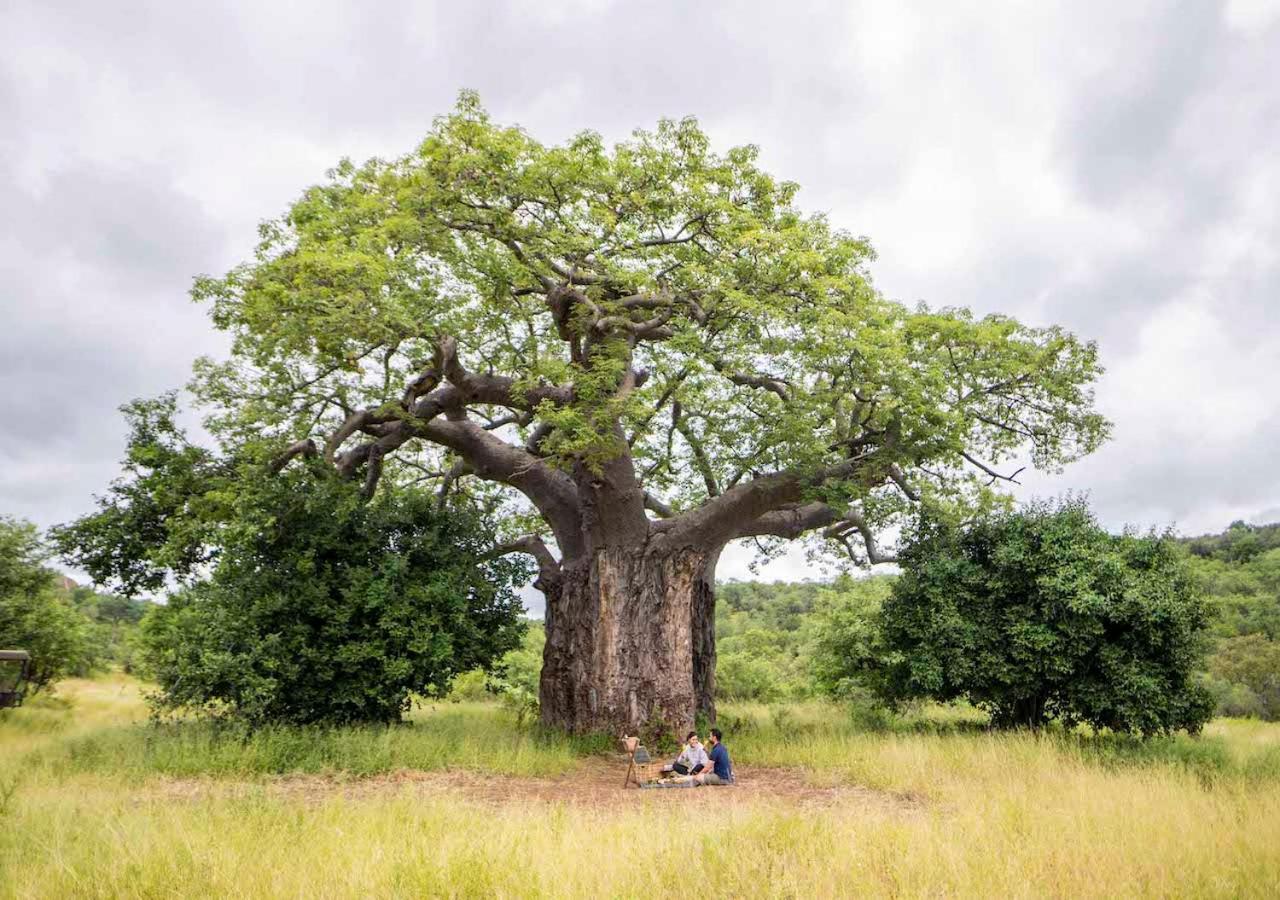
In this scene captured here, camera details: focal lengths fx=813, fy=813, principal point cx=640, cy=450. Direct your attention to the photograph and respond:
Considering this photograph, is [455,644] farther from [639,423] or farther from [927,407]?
[927,407]

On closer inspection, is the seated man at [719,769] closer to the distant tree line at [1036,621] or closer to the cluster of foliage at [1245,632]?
the distant tree line at [1036,621]

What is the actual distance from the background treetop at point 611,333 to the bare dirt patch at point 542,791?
14.3 feet

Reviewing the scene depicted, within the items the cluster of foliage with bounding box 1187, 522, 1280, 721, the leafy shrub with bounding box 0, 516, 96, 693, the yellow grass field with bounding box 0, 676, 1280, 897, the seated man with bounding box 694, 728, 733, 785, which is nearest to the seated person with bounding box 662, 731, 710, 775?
→ the seated man with bounding box 694, 728, 733, 785

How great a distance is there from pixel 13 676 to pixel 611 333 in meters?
17.4

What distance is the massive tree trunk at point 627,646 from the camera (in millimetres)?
13750

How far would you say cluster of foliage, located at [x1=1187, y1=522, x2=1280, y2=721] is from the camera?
24.9 m

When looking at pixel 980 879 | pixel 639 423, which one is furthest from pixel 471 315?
pixel 980 879

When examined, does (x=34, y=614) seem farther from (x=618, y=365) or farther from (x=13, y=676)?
(x=618, y=365)

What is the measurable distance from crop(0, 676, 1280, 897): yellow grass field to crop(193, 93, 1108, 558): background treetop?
14.9 ft

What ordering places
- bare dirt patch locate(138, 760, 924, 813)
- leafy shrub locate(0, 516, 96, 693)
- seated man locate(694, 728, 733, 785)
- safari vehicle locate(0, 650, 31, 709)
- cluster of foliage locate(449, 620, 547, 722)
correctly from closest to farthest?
bare dirt patch locate(138, 760, 924, 813) < seated man locate(694, 728, 733, 785) < safari vehicle locate(0, 650, 31, 709) < leafy shrub locate(0, 516, 96, 693) < cluster of foliage locate(449, 620, 547, 722)

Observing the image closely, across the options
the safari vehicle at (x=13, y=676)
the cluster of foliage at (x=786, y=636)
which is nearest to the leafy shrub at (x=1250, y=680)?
the cluster of foliage at (x=786, y=636)

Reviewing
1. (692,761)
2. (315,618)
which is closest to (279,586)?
(315,618)

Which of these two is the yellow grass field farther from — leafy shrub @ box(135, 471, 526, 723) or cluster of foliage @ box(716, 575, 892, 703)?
cluster of foliage @ box(716, 575, 892, 703)

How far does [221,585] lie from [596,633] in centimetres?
625
